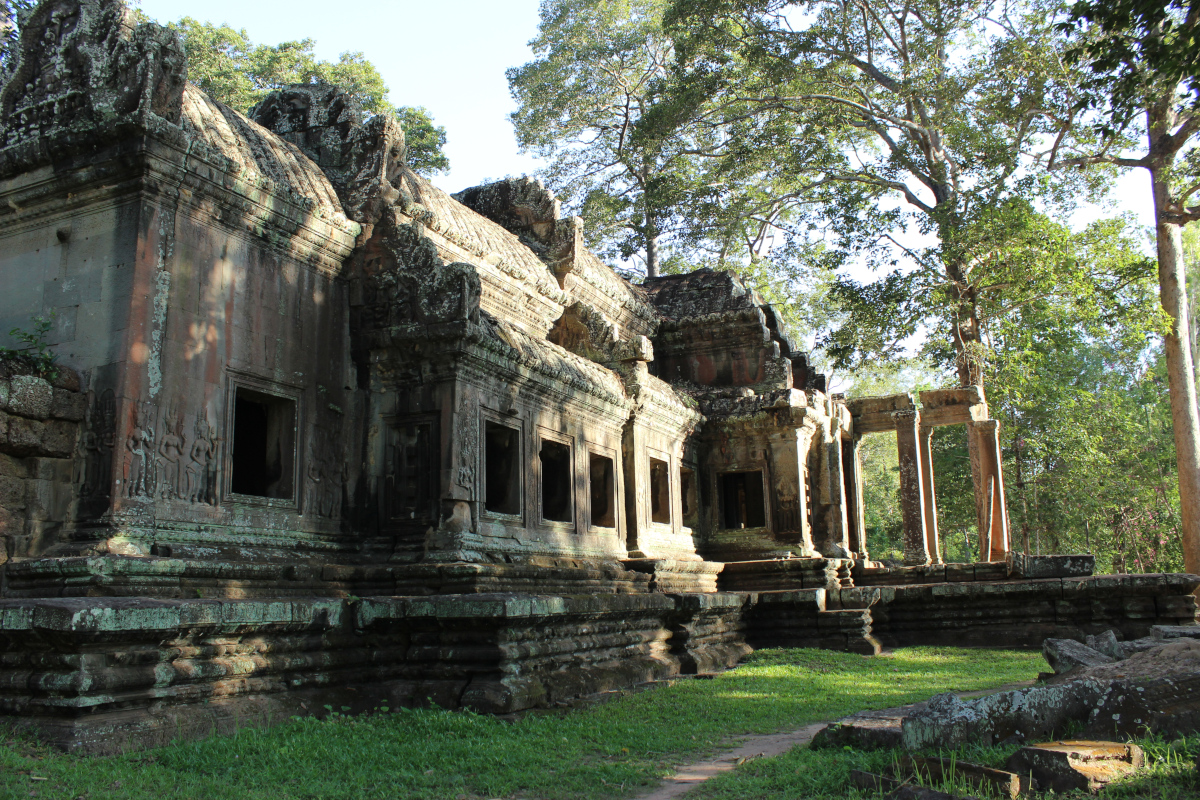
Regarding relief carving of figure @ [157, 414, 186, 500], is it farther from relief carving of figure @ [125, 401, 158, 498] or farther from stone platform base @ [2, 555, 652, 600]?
stone platform base @ [2, 555, 652, 600]

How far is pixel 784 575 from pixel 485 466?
5.66 metres

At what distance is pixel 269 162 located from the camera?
838 centimetres

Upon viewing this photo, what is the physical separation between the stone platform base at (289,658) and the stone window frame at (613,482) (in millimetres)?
1857

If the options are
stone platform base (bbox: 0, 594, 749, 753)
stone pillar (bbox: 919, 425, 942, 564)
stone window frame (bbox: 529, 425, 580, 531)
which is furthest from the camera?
stone pillar (bbox: 919, 425, 942, 564)

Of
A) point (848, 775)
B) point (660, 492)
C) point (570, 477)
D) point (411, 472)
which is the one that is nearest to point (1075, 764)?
point (848, 775)

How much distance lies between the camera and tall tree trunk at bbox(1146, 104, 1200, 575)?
1554cm

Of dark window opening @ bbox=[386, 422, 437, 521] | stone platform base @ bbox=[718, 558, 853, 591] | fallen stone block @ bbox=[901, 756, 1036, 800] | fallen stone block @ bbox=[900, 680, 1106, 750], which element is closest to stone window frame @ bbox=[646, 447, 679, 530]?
stone platform base @ bbox=[718, 558, 853, 591]

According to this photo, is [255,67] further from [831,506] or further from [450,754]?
[450,754]

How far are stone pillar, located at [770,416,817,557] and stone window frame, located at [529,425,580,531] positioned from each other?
4.27 meters

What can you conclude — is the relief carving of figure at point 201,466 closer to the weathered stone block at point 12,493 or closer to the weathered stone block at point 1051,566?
the weathered stone block at point 12,493

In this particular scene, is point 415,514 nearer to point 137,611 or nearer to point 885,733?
point 137,611

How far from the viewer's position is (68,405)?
6.80 meters

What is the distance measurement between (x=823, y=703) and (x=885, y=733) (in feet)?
10.4

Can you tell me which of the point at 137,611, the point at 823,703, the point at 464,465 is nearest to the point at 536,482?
the point at 464,465
